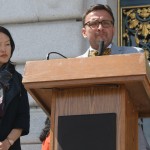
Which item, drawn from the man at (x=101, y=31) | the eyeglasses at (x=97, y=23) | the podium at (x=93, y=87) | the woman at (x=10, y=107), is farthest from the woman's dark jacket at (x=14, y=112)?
the podium at (x=93, y=87)

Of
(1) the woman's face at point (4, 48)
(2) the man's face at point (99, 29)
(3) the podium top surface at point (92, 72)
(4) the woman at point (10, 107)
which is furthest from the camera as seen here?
(1) the woman's face at point (4, 48)

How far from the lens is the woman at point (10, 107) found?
446 centimetres

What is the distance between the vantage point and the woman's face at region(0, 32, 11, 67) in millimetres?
4699

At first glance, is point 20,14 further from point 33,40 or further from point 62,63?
point 62,63

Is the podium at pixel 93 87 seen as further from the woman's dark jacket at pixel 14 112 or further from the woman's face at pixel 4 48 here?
the woman's face at pixel 4 48

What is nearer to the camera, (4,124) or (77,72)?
(77,72)

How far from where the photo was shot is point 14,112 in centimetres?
452

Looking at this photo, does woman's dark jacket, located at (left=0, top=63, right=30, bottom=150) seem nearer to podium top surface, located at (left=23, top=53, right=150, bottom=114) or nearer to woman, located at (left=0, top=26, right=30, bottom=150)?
woman, located at (left=0, top=26, right=30, bottom=150)

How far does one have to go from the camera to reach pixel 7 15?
693cm

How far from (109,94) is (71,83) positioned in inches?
→ 8.3

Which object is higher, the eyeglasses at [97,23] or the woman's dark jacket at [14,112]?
the eyeglasses at [97,23]

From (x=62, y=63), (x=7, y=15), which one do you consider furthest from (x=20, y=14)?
(x=62, y=63)

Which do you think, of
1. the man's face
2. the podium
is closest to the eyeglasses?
the man's face

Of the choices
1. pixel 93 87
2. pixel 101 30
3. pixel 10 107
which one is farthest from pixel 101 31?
pixel 10 107
